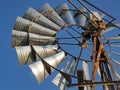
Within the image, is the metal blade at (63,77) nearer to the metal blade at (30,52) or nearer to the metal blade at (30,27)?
the metal blade at (30,52)

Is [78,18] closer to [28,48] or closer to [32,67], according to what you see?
[28,48]

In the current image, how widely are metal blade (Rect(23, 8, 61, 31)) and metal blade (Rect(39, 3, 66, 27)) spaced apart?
0.20m

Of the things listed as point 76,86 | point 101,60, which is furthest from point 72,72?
point 76,86

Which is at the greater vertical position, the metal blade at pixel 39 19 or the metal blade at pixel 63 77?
the metal blade at pixel 39 19

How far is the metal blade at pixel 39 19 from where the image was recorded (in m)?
13.6

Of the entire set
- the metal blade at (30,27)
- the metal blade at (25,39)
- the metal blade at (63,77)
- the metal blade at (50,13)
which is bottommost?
the metal blade at (63,77)

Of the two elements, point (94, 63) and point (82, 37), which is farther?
point (82, 37)

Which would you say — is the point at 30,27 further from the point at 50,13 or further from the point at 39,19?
the point at 50,13

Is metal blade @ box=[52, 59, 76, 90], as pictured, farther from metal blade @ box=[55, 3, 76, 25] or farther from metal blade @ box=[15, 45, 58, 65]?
metal blade @ box=[55, 3, 76, 25]

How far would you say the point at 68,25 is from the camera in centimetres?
1375

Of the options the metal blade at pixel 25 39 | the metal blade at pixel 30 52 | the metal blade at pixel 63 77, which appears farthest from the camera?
the metal blade at pixel 25 39

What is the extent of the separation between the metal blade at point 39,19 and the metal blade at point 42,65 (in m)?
1.18

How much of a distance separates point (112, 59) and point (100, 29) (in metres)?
1.27

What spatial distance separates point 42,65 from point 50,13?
9.50ft
